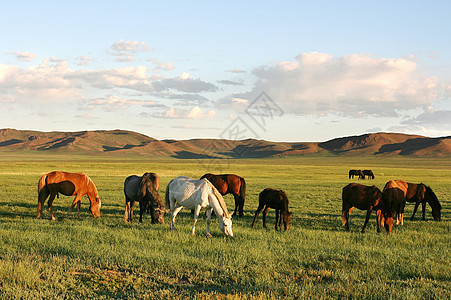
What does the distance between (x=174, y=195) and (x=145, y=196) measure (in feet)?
7.39

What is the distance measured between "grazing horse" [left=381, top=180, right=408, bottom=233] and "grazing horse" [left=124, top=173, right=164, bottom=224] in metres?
8.41

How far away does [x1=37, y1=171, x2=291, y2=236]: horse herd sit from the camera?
12.6 m

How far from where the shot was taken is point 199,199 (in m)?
12.6

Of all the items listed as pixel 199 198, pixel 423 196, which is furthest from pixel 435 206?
pixel 199 198

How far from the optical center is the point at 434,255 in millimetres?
10391

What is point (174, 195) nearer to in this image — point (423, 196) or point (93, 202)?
point (93, 202)

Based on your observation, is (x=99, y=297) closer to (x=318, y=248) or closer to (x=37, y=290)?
(x=37, y=290)

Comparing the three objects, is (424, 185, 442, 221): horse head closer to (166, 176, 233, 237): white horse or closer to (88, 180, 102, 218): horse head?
(166, 176, 233, 237): white horse

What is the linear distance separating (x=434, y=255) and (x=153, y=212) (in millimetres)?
9476

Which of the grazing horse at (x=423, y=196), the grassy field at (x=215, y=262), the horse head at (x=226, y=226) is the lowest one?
the grassy field at (x=215, y=262)

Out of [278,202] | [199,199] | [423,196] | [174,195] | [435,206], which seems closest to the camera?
[199,199]

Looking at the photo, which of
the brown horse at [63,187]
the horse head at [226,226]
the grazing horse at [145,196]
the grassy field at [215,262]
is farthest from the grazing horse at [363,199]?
the brown horse at [63,187]

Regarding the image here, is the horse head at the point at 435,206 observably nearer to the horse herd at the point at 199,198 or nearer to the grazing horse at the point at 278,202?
the horse herd at the point at 199,198

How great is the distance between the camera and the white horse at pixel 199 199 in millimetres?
12258
